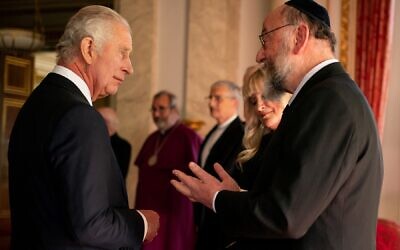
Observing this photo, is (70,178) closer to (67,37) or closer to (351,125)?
(67,37)

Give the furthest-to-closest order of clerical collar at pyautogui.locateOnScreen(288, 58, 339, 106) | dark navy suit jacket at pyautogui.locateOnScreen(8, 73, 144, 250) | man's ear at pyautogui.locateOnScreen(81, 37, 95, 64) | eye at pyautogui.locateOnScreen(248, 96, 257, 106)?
eye at pyautogui.locateOnScreen(248, 96, 257, 106), man's ear at pyautogui.locateOnScreen(81, 37, 95, 64), clerical collar at pyautogui.locateOnScreen(288, 58, 339, 106), dark navy suit jacket at pyautogui.locateOnScreen(8, 73, 144, 250)

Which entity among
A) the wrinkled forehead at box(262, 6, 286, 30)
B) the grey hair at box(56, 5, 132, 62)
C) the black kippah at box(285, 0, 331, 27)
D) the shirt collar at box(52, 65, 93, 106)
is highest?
the black kippah at box(285, 0, 331, 27)

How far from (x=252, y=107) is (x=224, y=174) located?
1.17 metres

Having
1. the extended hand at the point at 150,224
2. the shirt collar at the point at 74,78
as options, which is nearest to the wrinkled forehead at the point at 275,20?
the shirt collar at the point at 74,78

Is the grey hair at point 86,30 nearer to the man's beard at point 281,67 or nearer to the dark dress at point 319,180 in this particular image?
the man's beard at point 281,67

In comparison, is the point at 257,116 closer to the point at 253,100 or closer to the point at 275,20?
the point at 253,100

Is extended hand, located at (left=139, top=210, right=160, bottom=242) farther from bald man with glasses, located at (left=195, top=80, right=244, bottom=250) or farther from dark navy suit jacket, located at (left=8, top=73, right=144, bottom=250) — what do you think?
bald man with glasses, located at (left=195, top=80, right=244, bottom=250)

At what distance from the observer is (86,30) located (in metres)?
2.41

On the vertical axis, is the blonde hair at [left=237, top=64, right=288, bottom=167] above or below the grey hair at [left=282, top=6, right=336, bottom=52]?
below

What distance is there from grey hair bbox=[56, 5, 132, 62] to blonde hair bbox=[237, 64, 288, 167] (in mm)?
1119

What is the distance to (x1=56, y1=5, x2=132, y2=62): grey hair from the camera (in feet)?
7.91

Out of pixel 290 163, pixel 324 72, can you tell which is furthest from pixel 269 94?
pixel 290 163

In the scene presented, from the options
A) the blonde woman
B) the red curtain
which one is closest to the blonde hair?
the blonde woman

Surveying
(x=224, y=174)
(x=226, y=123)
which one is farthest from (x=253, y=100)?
(x=226, y=123)
